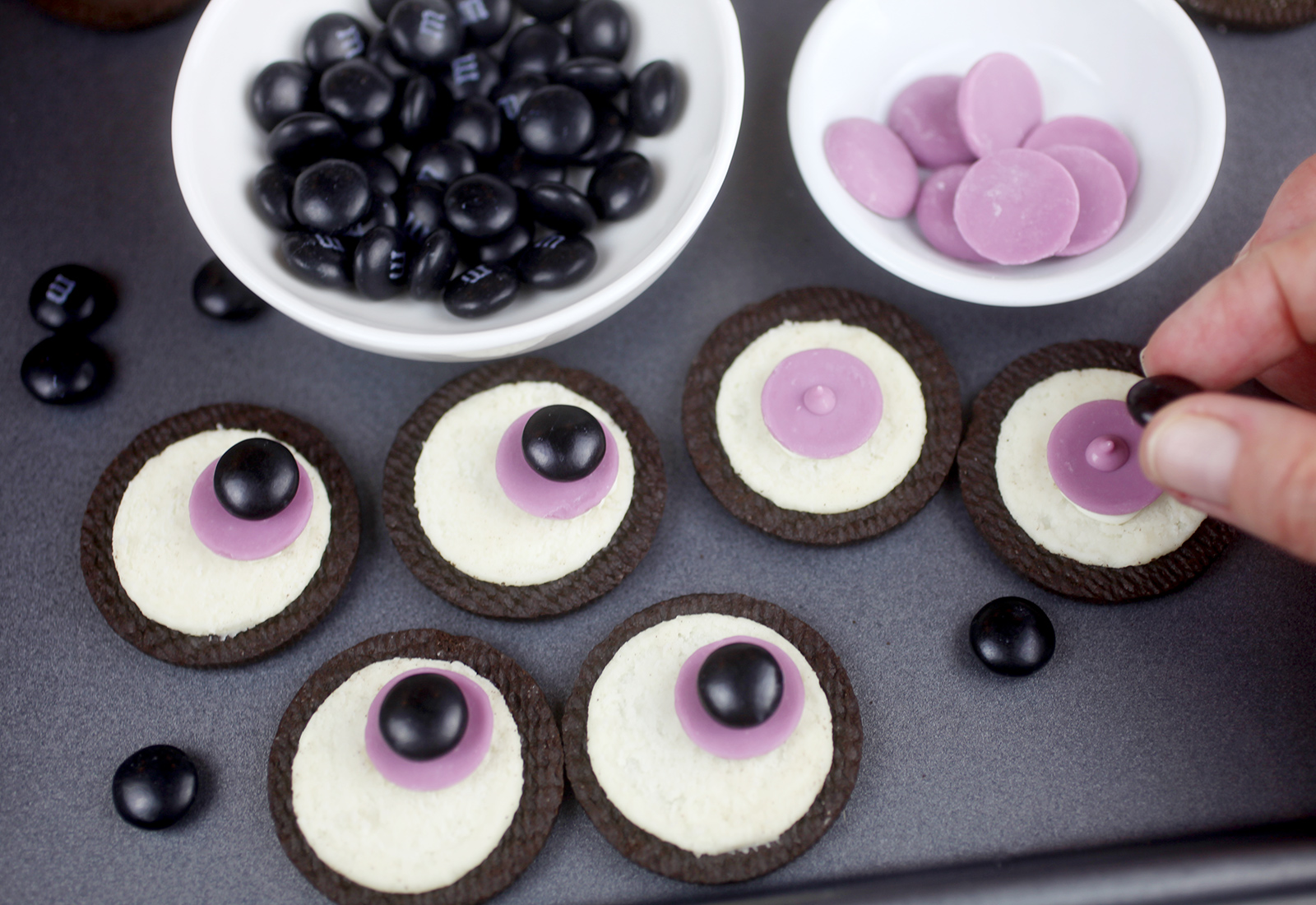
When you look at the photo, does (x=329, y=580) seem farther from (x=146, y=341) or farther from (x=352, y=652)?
(x=146, y=341)

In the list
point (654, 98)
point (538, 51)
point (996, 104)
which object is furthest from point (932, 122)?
point (538, 51)

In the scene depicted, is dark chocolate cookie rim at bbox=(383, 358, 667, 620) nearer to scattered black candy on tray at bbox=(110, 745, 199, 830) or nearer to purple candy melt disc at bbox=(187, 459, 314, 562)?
purple candy melt disc at bbox=(187, 459, 314, 562)

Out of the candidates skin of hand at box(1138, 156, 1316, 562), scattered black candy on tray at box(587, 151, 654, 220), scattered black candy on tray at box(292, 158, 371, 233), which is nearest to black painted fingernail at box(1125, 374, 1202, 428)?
skin of hand at box(1138, 156, 1316, 562)

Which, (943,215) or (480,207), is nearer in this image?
(480,207)

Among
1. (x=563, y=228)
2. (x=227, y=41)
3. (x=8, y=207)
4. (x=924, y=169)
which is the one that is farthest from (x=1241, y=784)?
(x=8, y=207)

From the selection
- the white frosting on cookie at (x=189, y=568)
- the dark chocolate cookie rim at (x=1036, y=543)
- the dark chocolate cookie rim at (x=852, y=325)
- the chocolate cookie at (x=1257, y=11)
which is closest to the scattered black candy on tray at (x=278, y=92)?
the white frosting on cookie at (x=189, y=568)

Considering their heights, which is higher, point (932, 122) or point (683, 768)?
point (932, 122)

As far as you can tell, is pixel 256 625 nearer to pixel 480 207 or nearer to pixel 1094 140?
pixel 480 207

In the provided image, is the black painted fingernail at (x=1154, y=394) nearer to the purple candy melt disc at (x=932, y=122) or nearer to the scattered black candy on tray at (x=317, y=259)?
the purple candy melt disc at (x=932, y=122)
